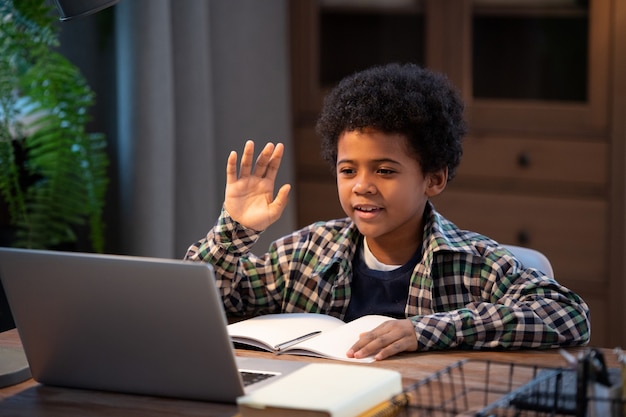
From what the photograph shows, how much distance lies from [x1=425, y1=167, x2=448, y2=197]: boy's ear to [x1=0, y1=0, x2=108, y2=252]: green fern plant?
111 centimetres

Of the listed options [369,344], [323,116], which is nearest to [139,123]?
[323,116]

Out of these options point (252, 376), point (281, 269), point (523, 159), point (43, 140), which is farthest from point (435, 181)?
point (523, 159)

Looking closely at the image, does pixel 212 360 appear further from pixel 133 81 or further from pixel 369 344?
pixel 133 81

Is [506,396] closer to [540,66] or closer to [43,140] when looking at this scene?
[43,140]

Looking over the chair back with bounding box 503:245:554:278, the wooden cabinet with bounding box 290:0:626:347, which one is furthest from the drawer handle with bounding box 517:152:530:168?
the chair back with bounding box 503:245:554:278

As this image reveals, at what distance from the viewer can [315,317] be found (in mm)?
1695

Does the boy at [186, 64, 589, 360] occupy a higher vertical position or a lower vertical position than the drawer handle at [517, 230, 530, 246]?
higher

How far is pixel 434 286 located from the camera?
69.6 inches

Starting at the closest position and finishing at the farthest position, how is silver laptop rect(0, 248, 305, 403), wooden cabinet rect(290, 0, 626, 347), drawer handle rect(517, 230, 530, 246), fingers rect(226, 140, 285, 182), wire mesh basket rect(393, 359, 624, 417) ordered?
wire mesh basket rect(393, 359, 624, 417) < silver laptop rect(0, 248, 305, 403) < fingers rect(226, 140, 285, 182) < wooden cabinet rect(290, 0, 626, 347) < drawer handle rect(517, 230, 530, 246)

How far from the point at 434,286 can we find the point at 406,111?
30cm

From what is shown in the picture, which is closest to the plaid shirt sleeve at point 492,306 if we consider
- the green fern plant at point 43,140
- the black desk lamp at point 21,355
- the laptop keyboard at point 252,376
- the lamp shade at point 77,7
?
the laptop keyboard at point 252,376

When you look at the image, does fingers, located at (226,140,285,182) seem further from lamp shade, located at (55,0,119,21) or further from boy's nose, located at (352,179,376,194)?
lamp shade, located at (55,0,119,21)

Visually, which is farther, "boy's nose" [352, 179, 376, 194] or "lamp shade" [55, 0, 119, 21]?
"boy's nose" [352, 179, 376, 194]

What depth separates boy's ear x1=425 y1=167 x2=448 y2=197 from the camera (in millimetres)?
1878
